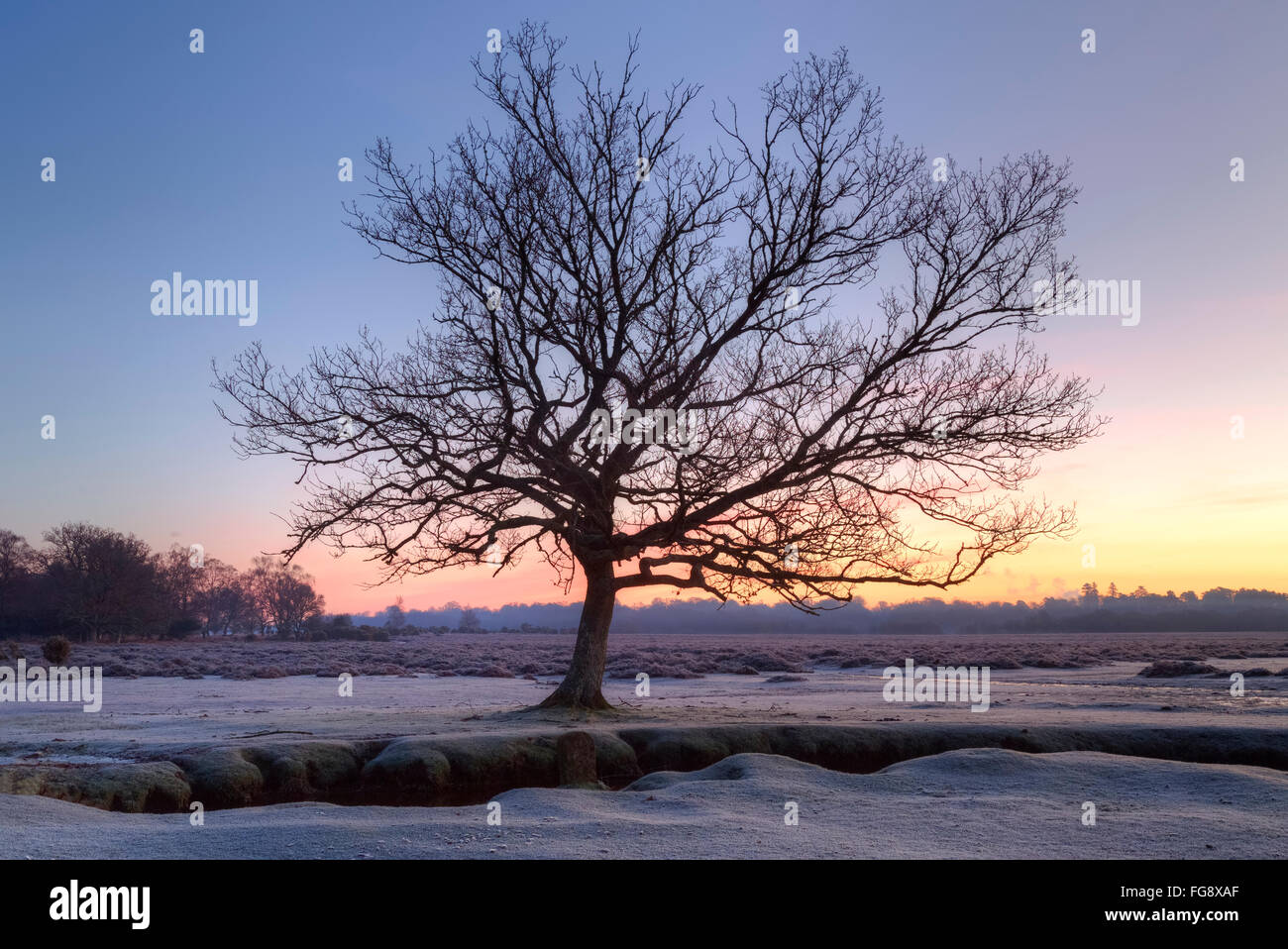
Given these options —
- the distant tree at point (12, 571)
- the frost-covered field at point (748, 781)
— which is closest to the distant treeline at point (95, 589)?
the distant tree at point (12, 571)

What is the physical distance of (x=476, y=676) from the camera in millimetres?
41875

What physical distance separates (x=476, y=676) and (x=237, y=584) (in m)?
93.4

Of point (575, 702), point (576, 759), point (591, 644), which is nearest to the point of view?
point (576, 759)

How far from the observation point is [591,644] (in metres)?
18.9

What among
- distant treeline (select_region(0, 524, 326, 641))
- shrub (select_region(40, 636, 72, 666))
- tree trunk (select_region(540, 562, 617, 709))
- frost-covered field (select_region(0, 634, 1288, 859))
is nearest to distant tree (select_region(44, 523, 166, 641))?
distant treeline (select_region(0, 524, 326, 641))

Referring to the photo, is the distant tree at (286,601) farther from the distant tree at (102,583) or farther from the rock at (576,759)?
the rock at (576,759)

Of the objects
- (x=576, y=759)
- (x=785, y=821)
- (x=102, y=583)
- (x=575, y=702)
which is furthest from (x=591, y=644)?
(x=102, y=583)

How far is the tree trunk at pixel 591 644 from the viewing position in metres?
18.5

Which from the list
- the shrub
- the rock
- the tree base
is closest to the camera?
the rock

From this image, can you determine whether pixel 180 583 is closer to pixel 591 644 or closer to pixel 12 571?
pixel 12 571

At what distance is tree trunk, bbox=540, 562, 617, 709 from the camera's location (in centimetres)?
1854

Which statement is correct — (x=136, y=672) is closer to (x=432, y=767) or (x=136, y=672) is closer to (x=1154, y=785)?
(x=432, y=767)

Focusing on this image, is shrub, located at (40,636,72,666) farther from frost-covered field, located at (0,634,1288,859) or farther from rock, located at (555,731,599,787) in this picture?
rock, located at (555,731,599,787)
